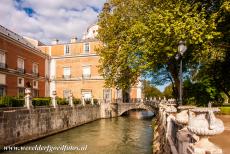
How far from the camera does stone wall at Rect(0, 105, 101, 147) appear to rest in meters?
17.0

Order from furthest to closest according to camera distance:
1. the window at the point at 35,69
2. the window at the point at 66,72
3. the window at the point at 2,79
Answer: the window at the point at 66,72 < the window at the point at 35,69 < the window at the point at 2,79

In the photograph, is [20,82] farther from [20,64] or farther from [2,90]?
[2,90]

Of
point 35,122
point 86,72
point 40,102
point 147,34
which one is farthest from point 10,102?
point 86,72

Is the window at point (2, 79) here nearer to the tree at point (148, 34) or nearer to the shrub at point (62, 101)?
the shrub at point (62, 101)

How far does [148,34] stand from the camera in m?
18.0

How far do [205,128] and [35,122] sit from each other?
18015 mm

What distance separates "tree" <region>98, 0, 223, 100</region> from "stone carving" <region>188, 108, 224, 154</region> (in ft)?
33.5

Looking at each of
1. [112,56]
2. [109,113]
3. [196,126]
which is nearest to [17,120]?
[112,56]

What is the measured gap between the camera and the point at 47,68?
151 ft

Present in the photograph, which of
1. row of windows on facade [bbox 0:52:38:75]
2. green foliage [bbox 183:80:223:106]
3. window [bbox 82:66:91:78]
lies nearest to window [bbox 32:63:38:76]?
row of windows on facade [bbox 0:52:38:75]

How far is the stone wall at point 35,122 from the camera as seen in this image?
17.0m

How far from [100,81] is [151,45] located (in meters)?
27.7

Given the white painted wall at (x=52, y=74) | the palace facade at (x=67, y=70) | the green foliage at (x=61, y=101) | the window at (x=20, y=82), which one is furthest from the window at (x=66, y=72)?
the green foliage at (x=61, y=101)

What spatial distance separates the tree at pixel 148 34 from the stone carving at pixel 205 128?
33.5 ft
